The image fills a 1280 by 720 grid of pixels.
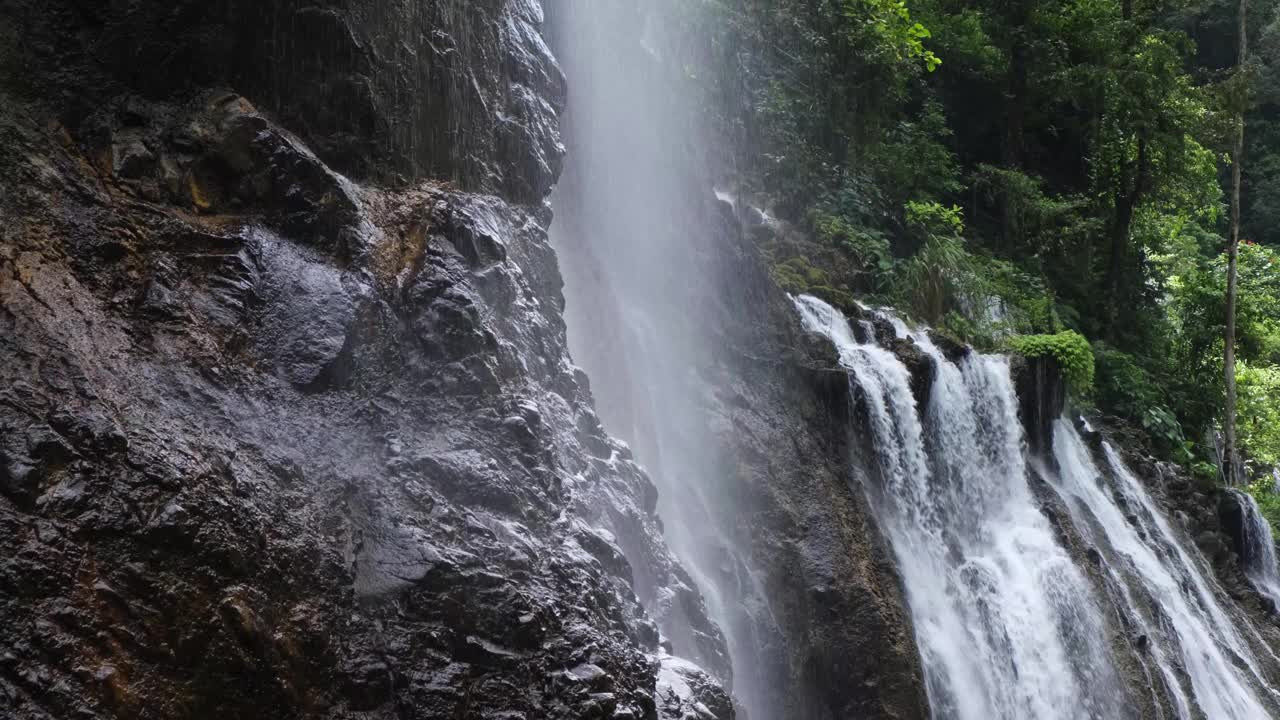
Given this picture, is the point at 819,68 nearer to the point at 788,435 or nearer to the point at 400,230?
the point at 788,435

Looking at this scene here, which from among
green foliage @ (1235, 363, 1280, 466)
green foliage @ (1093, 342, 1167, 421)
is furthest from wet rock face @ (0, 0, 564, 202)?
green foliage @ (1235, 363, 1280, 466)

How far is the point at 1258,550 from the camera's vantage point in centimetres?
1584

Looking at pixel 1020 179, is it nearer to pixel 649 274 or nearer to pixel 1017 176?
pixel 1017 176

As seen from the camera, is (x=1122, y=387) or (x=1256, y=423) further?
(x=1256, y=423)

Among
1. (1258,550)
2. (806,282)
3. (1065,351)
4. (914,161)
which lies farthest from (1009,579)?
(914,161)

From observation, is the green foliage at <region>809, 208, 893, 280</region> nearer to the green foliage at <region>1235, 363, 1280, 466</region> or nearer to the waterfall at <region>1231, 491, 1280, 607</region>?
the waterfall at <region>1231, 491, 1280, 607</region>

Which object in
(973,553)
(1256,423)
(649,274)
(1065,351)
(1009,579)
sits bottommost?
(1009,579)

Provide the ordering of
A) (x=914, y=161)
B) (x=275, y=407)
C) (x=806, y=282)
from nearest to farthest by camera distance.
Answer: (x=275, y=407) < (x=806, y=282) < (x=914, y=161)

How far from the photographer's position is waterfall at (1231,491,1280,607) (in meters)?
15.6

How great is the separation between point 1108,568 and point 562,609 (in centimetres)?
939

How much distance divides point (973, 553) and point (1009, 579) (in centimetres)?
50

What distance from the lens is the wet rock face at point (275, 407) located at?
354 centimetres

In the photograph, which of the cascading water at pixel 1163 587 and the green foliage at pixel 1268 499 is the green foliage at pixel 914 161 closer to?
the cascading water at pixel 1163 587

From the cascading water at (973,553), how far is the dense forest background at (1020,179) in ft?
5.80
